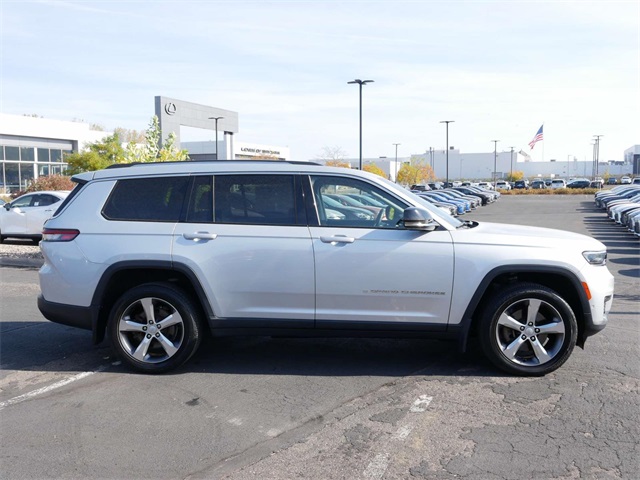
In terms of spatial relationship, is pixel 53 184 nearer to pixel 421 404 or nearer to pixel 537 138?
pixel 421 404

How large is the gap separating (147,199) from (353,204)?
6.30 ft

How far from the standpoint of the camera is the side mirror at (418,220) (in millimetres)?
5289

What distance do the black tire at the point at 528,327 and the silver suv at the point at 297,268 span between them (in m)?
0.01

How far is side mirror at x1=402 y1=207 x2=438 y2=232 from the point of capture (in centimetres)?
529

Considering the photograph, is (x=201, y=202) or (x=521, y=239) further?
(x=201, y=202)

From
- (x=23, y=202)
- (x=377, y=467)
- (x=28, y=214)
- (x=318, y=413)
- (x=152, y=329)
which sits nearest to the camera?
(x=377, y=467)

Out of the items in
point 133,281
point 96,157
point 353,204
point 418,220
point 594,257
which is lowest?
point 133,281

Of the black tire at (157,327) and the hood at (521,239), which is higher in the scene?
the hood at (521,239)

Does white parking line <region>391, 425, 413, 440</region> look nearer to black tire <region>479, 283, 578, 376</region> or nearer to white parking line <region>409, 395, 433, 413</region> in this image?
white parking line <region>409, 395, 433, 413</region>

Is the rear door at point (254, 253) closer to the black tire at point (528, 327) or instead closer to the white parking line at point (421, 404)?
the white parking line at point (421, 404)

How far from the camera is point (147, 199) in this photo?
19.0 feet

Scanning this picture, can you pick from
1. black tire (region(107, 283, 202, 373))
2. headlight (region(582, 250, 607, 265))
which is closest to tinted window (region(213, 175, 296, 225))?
black tire (region(107, 283, 202, 373))

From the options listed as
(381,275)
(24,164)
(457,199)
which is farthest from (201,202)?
(24,164)

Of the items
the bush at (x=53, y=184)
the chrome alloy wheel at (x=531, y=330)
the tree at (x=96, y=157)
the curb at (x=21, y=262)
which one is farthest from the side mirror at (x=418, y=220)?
the tree at (x=96, y=157)
